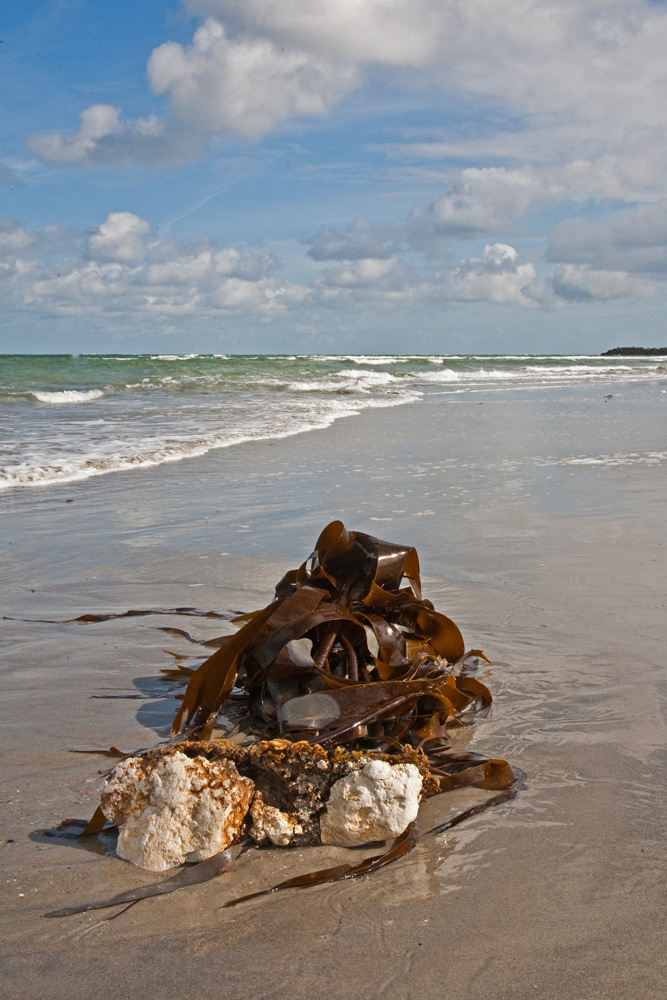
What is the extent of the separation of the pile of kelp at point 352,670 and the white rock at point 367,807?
29cm

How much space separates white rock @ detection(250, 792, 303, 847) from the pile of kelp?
1.00ft

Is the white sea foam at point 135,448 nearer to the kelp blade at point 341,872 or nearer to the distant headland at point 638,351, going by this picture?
the kelp blade at point 341,872

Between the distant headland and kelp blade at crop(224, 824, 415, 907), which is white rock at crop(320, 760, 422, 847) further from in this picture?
the distant headland

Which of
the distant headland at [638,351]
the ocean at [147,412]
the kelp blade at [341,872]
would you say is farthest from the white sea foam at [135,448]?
the distant headland at [638,351]

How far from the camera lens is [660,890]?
63.6 inches

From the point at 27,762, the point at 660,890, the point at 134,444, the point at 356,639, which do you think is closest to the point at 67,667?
the point at 27,762

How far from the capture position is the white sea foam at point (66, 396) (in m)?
19.8

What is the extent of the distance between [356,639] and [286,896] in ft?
3.09

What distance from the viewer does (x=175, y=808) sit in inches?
68.3

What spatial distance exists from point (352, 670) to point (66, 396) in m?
19.7

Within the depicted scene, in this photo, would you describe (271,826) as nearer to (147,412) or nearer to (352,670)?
(352,670)

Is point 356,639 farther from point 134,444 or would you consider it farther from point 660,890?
point 134,444

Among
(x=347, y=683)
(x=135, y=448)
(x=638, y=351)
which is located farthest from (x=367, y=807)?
(x=638, y=351)

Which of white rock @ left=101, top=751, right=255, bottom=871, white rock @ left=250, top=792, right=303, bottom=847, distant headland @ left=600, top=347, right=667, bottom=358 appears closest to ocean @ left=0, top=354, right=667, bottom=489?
white rock @ left=101, top=751, right=255, bottom=871
